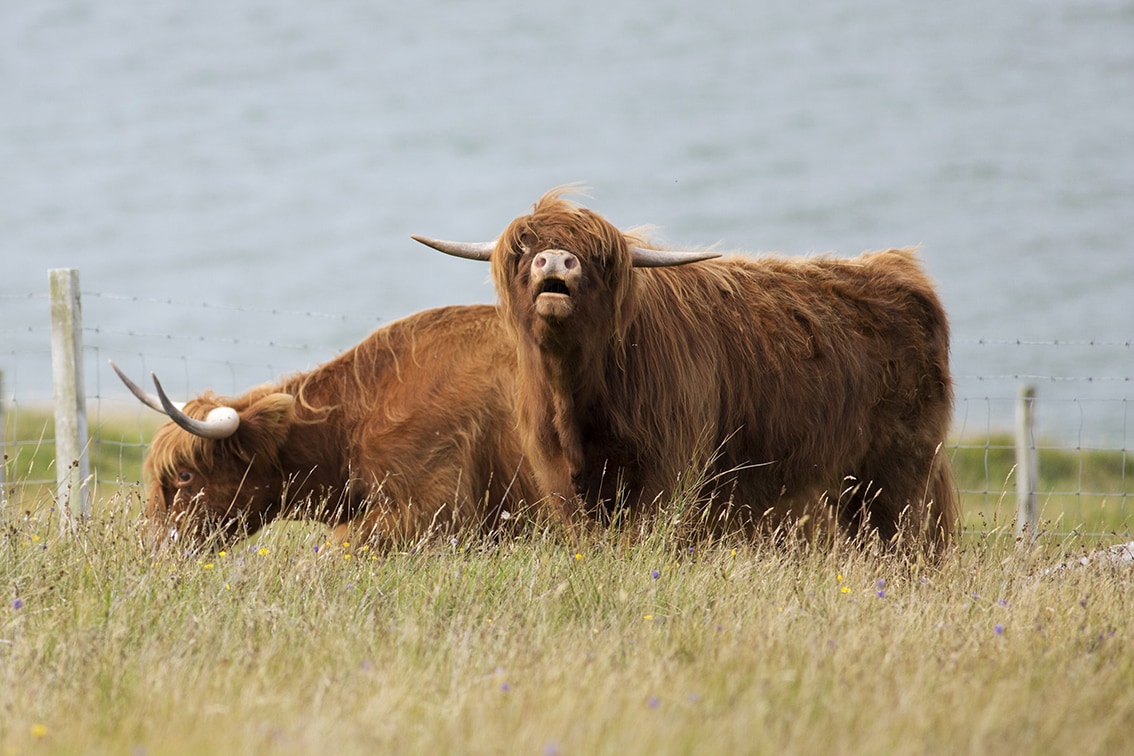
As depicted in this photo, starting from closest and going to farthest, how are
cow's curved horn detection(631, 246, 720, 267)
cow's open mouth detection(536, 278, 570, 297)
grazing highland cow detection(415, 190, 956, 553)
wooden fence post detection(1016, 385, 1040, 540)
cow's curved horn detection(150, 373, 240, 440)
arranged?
cow's open mouth detection(536, 278, 570, 297) → grazing highland cow detection(415, 190, 956, 553) → cow's curved horn detection(631, 246, 720, 267) → cow's curved horn detection(150, 373, 240, 440) → wooden fence post detection(1016, 385, 1040, 540)

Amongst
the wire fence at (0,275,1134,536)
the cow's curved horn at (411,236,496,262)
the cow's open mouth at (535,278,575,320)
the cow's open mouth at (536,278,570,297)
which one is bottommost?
the wire fence at (0,275,1134,536)

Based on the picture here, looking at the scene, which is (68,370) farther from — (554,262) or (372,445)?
(554,262)

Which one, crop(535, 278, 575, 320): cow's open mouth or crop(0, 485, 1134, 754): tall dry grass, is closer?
crop(0, 485, 1134, 754): tall dry grass

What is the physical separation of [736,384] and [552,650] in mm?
2213

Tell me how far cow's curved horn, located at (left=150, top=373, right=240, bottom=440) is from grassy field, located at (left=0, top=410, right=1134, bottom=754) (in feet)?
3.79

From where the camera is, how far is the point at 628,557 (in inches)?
170

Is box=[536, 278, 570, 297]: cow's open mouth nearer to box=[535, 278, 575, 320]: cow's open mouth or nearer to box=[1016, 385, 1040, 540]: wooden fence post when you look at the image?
box=[535, 278, 575, 320]: cow's open mouth

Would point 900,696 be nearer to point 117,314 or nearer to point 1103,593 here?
point 1103,593

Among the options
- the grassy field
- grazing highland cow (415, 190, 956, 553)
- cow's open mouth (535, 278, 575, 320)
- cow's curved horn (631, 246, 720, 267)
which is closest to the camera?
the grassy field

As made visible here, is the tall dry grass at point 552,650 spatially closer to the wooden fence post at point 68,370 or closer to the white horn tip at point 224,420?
the white horn tip at point 224,420

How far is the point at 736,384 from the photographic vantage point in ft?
17.3

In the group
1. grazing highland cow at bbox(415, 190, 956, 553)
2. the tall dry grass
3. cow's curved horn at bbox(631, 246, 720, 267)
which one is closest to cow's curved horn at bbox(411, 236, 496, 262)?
grazing highland cow at bbox(415, 190, 956, 553)

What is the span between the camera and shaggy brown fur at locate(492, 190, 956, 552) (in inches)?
187

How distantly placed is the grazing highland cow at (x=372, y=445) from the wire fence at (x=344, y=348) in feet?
0.98
